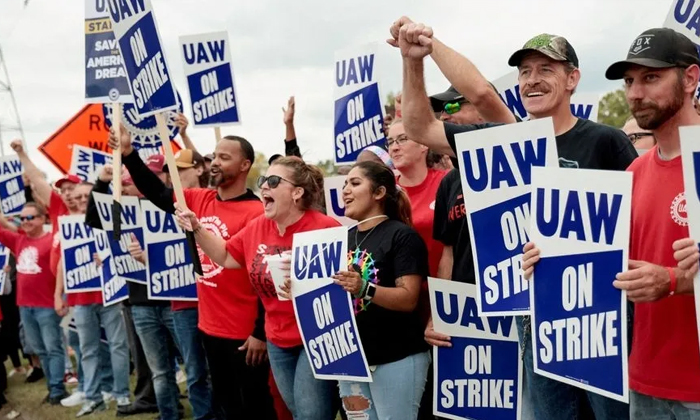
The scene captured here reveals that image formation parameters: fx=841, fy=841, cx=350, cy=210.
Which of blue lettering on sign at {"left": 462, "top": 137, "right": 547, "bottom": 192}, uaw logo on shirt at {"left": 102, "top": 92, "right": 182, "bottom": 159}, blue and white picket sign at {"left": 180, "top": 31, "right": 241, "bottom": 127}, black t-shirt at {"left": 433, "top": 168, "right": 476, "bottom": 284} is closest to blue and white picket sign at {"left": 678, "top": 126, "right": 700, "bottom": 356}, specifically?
blue lettering on sign at {"left": 462, "top": 137, "right": 547, "bottom": 192}

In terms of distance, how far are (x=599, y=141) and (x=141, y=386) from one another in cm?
635

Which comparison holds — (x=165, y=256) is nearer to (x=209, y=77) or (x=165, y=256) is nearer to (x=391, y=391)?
(x=209, y=77)

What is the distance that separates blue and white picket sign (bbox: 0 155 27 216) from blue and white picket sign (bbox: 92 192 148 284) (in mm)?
4029

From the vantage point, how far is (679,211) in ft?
10.0

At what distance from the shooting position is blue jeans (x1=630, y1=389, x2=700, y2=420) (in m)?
3.10

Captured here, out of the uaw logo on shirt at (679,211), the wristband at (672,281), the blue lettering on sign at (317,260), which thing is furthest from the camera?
the blue lettering on sign at (317,260)

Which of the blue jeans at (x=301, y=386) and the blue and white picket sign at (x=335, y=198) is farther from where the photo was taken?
the blue and white picket sign at (x=335, y=198)

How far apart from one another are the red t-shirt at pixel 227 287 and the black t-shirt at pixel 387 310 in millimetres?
1551

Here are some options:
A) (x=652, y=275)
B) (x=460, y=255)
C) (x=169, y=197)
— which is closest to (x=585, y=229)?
(x=652, y=275)

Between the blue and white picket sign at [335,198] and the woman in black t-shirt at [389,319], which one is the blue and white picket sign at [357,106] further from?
the woman in black t-shirt at [389,319]

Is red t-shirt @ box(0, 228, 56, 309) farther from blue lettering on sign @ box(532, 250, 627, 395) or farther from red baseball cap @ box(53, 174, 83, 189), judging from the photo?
blue lettering on sign @ box(532, 250, 627, 395)

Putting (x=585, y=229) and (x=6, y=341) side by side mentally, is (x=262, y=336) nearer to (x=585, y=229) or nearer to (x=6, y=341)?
(x=585, y=229)

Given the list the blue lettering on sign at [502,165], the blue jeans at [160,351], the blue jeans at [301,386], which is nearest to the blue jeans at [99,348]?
the blue jeans at [160,351]

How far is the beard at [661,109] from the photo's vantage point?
3.18 meters
